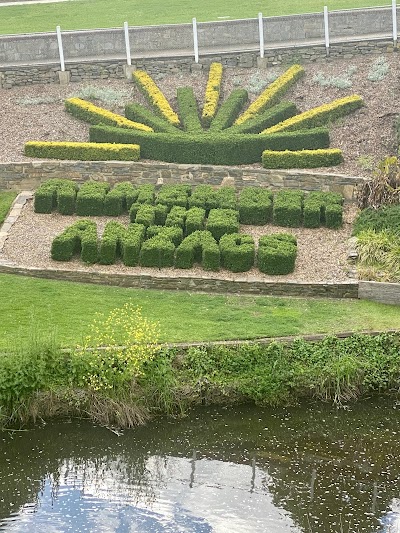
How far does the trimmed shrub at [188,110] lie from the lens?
90.5ft

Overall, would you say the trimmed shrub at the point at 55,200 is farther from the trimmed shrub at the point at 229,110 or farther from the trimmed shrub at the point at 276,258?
the trimmed shrub at the point at 276,258

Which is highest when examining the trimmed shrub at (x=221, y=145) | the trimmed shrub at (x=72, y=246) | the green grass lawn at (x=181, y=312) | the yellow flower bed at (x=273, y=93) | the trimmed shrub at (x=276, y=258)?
the yellow flower bed at (x=273, y=93)

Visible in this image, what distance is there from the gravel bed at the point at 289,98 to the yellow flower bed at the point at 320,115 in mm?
231

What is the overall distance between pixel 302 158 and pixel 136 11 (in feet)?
42.0

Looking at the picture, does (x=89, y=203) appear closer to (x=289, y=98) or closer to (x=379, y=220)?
(x=379, y=220)

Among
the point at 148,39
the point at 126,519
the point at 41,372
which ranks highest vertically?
the point at 148,39

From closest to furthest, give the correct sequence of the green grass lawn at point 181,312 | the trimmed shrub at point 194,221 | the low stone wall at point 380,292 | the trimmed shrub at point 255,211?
1. the green grass lawn at point 181,312
2. the low stone wall at point 380,292
3. the trimmed shrub at point 194,221
4. the trimmed shrub at point 255,211

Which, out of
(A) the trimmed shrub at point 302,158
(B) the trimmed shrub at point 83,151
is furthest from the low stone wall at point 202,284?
(B) the trimmed shrub at point 83,151

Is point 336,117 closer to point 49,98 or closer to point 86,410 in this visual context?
point 49,98

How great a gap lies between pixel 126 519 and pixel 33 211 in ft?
35.6

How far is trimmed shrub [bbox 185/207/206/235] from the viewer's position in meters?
23.0

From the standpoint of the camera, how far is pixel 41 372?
17.7 meters

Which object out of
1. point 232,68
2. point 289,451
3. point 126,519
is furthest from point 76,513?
point 232,68

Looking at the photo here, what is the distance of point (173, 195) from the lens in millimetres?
24469
